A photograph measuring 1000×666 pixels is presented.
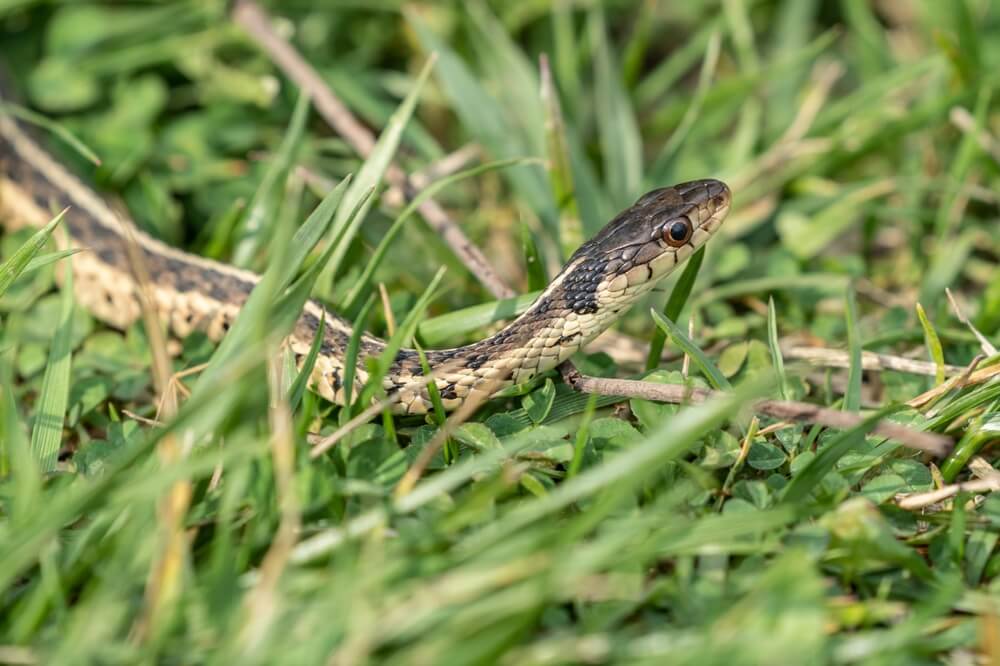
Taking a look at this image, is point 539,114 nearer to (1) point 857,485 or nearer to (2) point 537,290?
(2) point 537,290

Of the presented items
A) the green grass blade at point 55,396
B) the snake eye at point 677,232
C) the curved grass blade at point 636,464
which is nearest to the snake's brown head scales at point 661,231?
the snake eye at point 677,232

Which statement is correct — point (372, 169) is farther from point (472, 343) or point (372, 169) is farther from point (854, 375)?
point (854, 375)

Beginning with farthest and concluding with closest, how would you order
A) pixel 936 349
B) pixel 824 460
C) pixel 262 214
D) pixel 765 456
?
pixel 262 214 < pixel 936 349 < pixel 765 456 < pixel 824 460

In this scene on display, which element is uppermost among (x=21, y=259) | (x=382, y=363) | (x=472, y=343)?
(x=21, y=259)

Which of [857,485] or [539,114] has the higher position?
[539,114]

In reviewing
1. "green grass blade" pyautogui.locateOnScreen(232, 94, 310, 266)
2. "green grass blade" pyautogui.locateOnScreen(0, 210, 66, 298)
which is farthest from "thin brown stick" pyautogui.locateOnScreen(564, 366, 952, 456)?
"green grass blade" pyautogui.locateOnScreen(0, 210, 66, 298)

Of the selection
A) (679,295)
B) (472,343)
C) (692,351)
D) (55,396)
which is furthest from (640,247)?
(55,396)

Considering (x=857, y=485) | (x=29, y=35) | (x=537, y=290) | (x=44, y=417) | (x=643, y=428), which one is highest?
(x=29, y=35)

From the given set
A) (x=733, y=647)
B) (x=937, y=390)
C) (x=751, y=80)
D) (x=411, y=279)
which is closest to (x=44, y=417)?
(x=411, y=279)
